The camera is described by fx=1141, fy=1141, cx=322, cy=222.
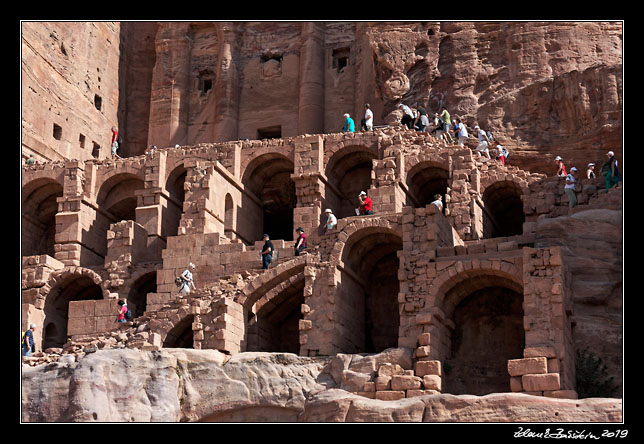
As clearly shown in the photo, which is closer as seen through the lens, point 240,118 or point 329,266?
point 329,266

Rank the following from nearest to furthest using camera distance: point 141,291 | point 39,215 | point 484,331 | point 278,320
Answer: point 484,331
point 278,320
point 141,291
point 39,215

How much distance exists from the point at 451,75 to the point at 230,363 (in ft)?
63.1

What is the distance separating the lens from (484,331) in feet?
97.1

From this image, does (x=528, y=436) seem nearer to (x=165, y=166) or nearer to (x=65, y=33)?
(x=165, y=166)

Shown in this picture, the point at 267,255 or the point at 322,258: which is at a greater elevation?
the point at 267,255

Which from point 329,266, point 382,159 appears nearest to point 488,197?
point 382,159

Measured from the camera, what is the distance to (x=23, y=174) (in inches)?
1652

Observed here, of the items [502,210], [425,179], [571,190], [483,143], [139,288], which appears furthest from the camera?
[483,143]

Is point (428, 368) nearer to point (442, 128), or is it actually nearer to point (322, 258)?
point (322, 258)

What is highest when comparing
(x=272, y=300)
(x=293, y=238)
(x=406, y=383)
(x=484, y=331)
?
(x=293, y=238)

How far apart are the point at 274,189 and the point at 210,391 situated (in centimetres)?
1478

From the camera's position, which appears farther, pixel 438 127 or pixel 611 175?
pixel 438 127

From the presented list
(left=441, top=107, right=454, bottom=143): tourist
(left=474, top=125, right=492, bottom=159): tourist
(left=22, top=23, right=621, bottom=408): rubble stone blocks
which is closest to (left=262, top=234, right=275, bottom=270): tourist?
(left=22, top=23, right=621, bottom=408): rubble stone blocks

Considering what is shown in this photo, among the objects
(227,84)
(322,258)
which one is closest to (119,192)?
(227,84)
